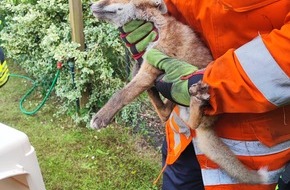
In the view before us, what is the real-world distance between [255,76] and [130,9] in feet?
3.00

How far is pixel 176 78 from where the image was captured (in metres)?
1.71

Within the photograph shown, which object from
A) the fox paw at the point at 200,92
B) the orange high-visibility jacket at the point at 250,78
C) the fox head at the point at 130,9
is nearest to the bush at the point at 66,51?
the fox head at the point at 130,9

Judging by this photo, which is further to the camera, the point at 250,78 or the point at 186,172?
the point at 186,172

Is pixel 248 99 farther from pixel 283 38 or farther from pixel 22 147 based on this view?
pixel 22 147

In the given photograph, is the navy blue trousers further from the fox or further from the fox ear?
the fox ear

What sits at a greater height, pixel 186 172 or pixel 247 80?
pixel 247 80

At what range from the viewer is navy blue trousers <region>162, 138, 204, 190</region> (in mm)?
2031

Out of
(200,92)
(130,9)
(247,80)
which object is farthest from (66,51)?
(247,80)

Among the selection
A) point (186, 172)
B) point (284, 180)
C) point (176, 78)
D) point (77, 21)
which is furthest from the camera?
point (77, 21)

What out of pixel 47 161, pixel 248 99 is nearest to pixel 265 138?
pixel 248 99

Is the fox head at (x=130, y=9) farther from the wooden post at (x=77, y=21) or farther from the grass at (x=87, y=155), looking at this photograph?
the wooden post at (x=77, y=21)

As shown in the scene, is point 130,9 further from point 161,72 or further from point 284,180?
point 284,180

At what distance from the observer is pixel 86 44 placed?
421 centimetres

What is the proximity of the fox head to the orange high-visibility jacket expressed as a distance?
1.17 feet
